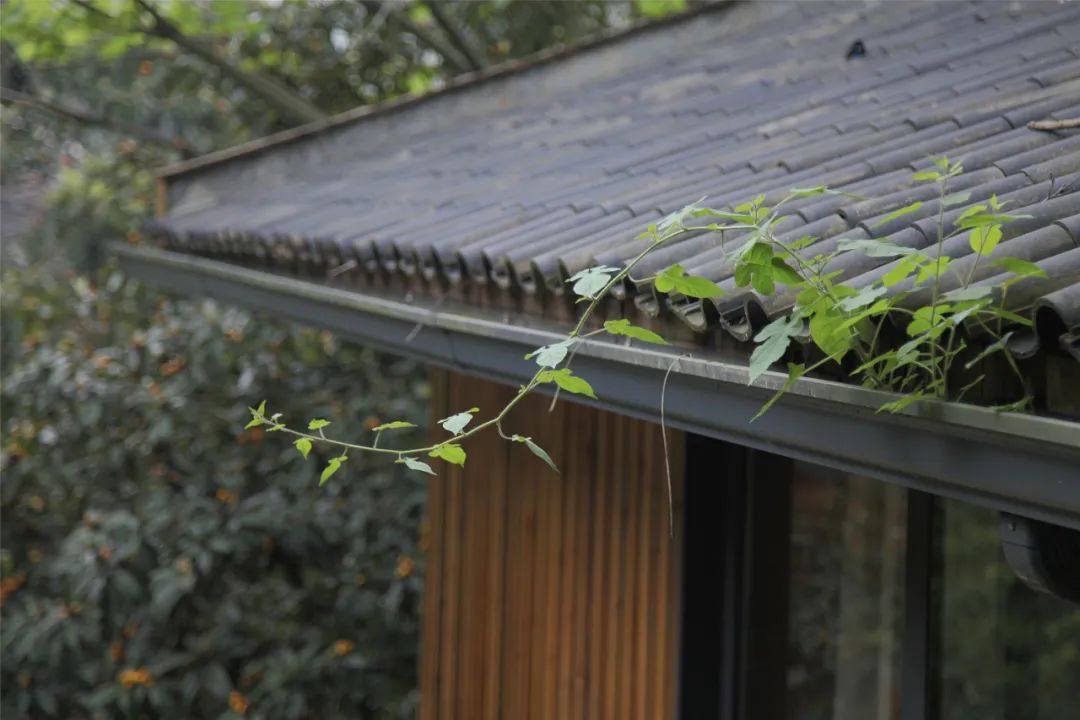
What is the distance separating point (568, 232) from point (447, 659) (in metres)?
2.34

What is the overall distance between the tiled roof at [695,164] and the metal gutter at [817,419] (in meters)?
0.11

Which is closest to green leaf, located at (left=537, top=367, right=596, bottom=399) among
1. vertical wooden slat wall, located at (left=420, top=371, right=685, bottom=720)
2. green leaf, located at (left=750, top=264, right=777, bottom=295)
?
green leaf, located at (left=750, top=264, right=777, bottom=295)

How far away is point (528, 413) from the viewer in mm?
4176

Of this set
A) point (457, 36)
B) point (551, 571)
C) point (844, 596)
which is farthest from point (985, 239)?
point (457, 36)

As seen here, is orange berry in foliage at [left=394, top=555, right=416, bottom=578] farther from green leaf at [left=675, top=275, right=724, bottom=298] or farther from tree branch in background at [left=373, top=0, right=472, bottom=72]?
green leaf at [left=675, top=275, right=724, bottom=298]

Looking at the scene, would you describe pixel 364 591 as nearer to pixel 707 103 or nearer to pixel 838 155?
pixel 707 103

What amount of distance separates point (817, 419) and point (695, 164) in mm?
1767

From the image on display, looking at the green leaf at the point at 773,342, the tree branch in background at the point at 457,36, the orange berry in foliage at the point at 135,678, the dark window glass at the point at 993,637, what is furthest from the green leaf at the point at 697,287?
the tree branch in background at the point at 457,36

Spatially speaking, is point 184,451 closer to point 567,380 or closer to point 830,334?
point 567,380

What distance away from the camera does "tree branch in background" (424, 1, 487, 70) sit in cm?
818

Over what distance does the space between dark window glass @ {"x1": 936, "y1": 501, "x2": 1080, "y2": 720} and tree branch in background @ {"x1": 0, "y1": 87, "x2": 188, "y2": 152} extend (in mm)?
6951

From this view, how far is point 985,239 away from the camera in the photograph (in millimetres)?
1562

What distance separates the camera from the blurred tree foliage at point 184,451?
19.4 feet

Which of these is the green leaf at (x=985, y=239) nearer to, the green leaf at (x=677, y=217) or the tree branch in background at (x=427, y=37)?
the green leaf at (x=677, y=217)
